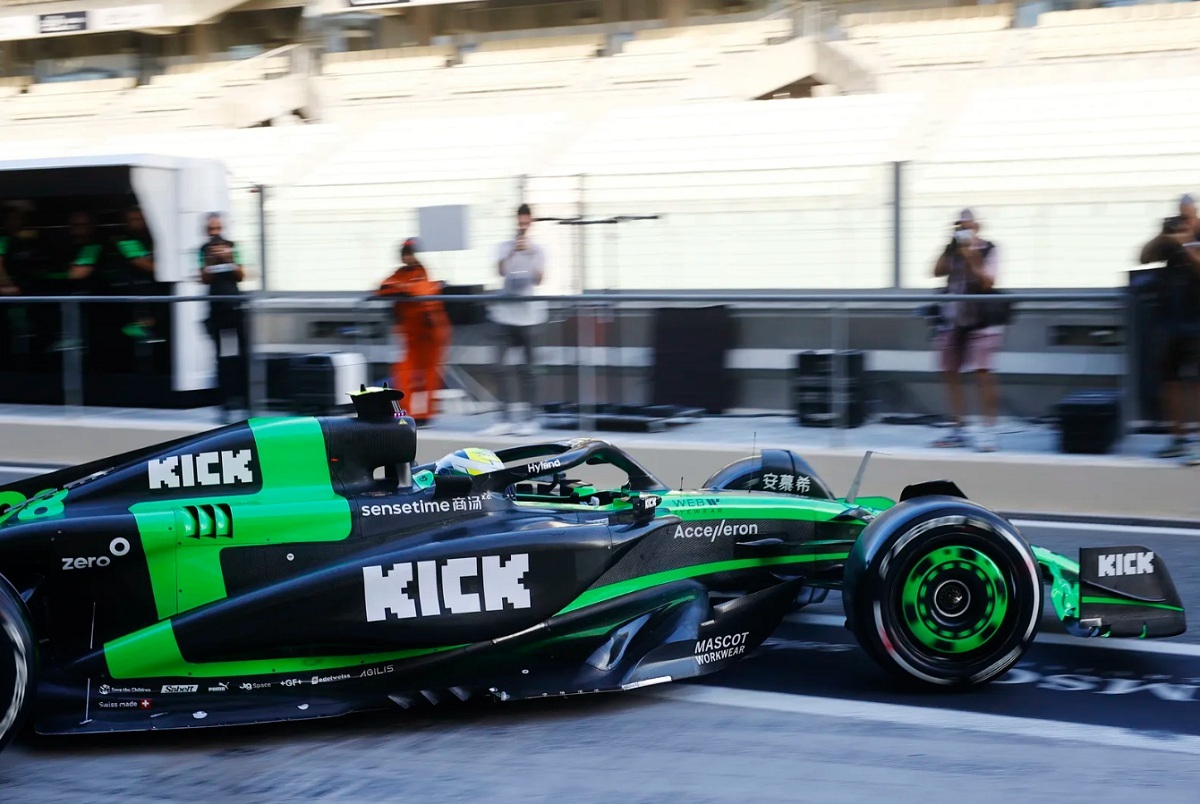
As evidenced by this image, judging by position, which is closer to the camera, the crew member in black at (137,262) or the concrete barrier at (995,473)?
the concrete barrier at (995,473)

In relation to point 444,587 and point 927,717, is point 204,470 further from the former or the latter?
point 927,717

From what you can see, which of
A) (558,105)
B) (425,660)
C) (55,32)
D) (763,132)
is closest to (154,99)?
(55,32)

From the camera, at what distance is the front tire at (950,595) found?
466cm

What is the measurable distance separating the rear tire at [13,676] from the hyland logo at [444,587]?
1.05 m

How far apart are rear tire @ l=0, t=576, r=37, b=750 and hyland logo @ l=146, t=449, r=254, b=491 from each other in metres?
0.89

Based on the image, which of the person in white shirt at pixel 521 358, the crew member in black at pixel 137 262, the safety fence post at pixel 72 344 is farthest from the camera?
the crew member in black at pixel 137 262

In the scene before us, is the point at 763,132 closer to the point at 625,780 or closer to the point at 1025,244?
the point at 1025,244

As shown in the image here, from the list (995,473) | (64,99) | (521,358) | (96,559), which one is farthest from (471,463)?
(64,99)

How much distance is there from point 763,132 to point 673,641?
58.3ft

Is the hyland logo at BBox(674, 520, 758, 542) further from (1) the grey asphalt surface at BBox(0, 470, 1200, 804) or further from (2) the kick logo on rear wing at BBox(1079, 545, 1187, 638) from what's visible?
(2) the kick logo on rear wing at BBox(1079, 545, 1187, 638)

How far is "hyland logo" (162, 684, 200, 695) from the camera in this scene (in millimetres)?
4387

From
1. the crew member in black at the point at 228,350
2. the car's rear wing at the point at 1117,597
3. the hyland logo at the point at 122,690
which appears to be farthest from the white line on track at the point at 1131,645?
the crew member in black at the point at 228,350

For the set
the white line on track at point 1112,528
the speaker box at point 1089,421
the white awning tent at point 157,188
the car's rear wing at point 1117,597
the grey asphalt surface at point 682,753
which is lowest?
the grey asphalt surface at point 682,753

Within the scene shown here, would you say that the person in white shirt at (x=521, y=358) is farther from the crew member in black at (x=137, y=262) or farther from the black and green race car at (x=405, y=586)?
the crew member in black at (x=137, y=262)
